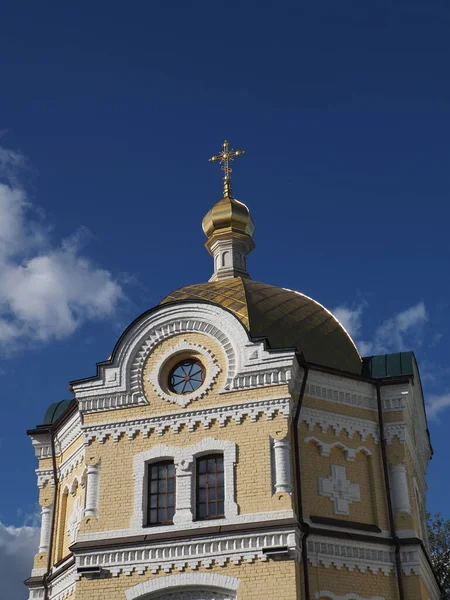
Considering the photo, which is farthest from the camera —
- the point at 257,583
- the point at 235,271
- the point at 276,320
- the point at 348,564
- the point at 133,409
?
the point at 235,271

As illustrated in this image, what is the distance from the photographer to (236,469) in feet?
51.5

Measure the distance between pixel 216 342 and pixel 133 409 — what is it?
80.4 inches

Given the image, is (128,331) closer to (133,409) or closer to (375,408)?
(133,409)

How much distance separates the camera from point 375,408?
1752 centimetres

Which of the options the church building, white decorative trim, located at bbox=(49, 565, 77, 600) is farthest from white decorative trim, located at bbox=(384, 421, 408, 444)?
white decorative trim, located at bbox=(49, 565, 77, 600)

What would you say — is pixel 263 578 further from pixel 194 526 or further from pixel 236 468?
pixel 236 468

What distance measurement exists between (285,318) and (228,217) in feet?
18.0

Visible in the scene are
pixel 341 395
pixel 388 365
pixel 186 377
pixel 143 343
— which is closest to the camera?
pixel 186 377

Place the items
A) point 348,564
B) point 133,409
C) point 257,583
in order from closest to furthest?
point 257,583
point 348,564
point 133,409

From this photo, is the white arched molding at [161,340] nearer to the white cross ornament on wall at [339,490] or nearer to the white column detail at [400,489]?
the white cross ornament on wall at [339,490]

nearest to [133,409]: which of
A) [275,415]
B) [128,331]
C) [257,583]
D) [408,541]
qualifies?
[128,331]

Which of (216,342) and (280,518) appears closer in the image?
(280,518)

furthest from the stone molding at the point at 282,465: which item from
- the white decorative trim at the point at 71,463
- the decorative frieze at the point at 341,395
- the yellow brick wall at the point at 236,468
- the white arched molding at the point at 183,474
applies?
the white decorative trim at the point at 71,463

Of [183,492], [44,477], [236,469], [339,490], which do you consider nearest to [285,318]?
[339,490]
